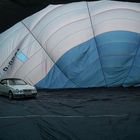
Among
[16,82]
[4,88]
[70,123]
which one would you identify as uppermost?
[70,123]

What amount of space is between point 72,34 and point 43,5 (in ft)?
59.8

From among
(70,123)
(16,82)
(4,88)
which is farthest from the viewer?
(16,82)

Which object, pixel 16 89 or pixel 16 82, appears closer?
pixel 16 89

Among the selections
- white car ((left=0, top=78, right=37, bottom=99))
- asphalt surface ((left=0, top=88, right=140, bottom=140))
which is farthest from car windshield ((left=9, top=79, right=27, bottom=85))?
asphalt surface ((left=0, top=88, right=140, bottom=140))

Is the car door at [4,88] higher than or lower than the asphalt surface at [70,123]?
lower

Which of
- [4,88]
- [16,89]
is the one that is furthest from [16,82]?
[16,89]

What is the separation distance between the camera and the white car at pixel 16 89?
20906 millimetres

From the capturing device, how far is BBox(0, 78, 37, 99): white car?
20906 mm

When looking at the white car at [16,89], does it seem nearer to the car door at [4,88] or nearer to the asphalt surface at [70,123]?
the car door at [4,88]

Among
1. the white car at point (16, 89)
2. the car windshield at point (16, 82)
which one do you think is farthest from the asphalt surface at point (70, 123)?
the car windshield at point (16, 82)

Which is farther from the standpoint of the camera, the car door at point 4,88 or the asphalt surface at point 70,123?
the car door at point 4,88

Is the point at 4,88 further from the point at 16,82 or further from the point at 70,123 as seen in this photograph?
the point at 70,123

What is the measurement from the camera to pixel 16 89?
21000mm

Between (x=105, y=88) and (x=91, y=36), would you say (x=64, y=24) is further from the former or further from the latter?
(x=105, y=88)
